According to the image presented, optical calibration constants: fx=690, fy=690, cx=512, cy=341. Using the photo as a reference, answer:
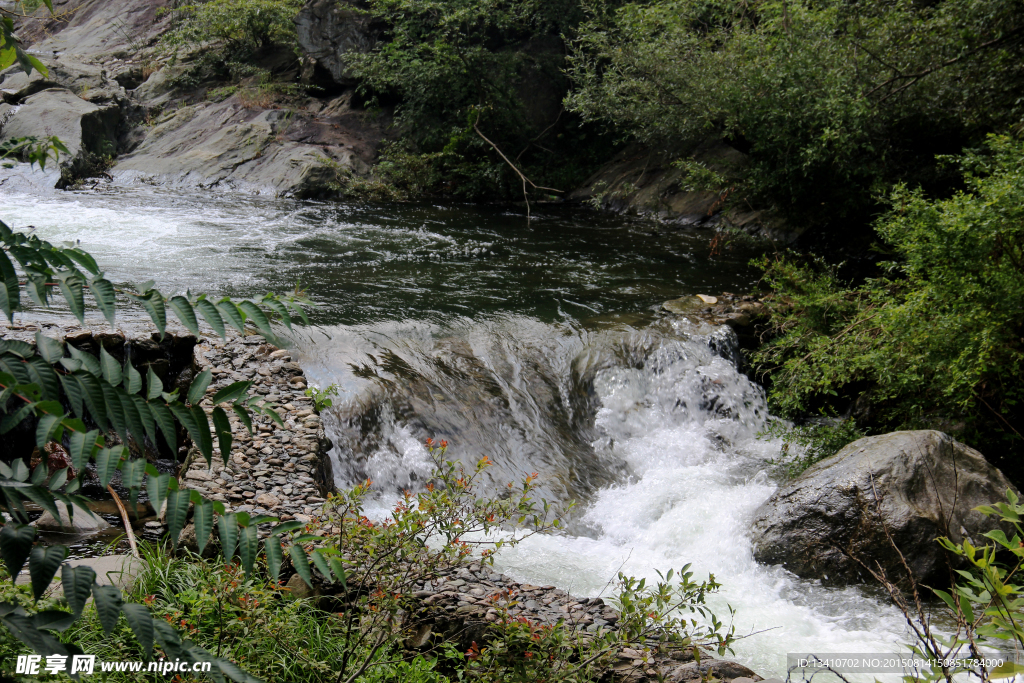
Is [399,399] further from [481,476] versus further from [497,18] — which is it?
[497,18]

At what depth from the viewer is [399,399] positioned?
24.6 ft

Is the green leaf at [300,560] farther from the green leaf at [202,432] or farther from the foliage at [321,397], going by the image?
the foliage at [321,397]

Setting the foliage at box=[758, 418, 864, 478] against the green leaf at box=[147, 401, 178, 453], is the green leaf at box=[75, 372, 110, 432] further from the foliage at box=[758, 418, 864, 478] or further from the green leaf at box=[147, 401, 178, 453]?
the foliage at box=[758, 418, 864, 478]

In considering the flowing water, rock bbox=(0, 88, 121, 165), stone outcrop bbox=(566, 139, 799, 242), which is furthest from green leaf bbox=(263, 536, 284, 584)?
rock bbox=(0, 88, 121, 165)

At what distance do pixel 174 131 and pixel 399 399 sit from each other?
55.0 ft

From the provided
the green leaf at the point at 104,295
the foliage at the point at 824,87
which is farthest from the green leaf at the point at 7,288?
the foliage at the point at 824,87

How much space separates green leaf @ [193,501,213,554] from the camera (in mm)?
1515

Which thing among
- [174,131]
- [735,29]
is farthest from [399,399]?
[174,131]

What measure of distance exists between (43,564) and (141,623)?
23 centimetres

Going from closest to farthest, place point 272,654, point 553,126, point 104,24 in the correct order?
1. point 272,654
2. point 553,126
3. point 104,24

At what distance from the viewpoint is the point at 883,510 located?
5.34 m

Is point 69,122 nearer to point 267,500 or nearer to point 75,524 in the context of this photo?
point 75,524

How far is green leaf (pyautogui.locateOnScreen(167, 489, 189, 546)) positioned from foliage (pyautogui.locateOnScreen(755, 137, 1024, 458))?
5.87 metres

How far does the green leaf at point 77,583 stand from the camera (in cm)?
143
